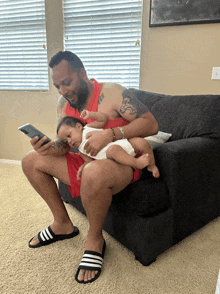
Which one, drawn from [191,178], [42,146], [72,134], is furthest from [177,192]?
[42,146]

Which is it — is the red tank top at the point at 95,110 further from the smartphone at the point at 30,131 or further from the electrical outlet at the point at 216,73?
the electrical outlet at the point at 216,73

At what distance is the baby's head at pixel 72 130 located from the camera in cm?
120

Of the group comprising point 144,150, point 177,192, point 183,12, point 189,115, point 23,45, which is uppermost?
point 183,12

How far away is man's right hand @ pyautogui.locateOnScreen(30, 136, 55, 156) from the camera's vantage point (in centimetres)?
123

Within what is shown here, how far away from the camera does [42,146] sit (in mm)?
1260

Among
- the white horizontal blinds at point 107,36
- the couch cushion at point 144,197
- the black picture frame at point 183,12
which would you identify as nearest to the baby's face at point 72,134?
the couch cushion at point 144,197

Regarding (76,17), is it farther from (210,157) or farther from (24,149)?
(210,157)

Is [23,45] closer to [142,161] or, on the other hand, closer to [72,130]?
[72,130]

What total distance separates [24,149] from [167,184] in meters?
2.26

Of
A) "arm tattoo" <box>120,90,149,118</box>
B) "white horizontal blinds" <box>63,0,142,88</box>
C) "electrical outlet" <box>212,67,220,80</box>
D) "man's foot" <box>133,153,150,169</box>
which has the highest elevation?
"white horizontal blinds" <box>63,0,142,88</box>

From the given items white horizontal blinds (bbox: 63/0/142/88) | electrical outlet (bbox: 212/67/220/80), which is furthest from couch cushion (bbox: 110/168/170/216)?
white horizontal blinds (bbox: 63/0/142/88)

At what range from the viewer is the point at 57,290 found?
3.50 ft

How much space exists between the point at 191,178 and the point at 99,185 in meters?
0.55

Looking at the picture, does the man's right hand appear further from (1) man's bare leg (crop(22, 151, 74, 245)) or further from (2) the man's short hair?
(2) the man's short hair
